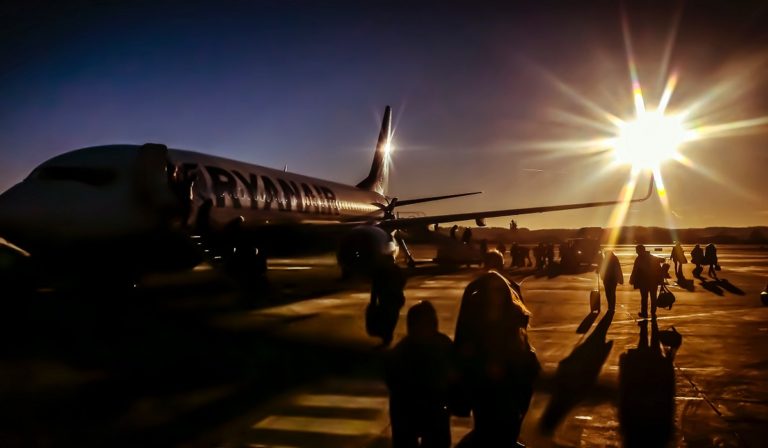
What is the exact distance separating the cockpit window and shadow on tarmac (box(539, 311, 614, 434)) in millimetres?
10520

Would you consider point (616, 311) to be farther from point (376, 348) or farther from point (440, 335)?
point (440, 335)

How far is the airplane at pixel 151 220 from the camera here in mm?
11148

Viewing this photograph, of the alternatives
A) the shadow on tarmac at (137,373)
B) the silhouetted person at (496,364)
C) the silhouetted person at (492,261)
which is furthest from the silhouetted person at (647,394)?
the shadow on tarmac at (137,373)

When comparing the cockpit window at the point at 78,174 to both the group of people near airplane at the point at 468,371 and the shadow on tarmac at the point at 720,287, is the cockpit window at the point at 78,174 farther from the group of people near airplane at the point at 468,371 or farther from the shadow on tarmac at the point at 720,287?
the shadow on tarmac at the point at 720,287

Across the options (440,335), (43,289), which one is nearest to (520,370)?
A: (440,335)

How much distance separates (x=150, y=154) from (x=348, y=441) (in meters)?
10.8

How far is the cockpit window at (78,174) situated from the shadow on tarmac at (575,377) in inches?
414

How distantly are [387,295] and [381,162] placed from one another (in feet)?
97.4

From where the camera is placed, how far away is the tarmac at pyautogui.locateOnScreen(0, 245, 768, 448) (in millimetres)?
4840

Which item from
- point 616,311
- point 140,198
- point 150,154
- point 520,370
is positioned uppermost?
point 150,154

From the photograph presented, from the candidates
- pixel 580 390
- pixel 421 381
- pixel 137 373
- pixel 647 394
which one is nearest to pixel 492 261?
pixel 421 381

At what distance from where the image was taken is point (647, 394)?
5965mm

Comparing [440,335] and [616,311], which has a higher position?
[440,335]

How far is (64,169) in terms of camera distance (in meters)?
12.1
